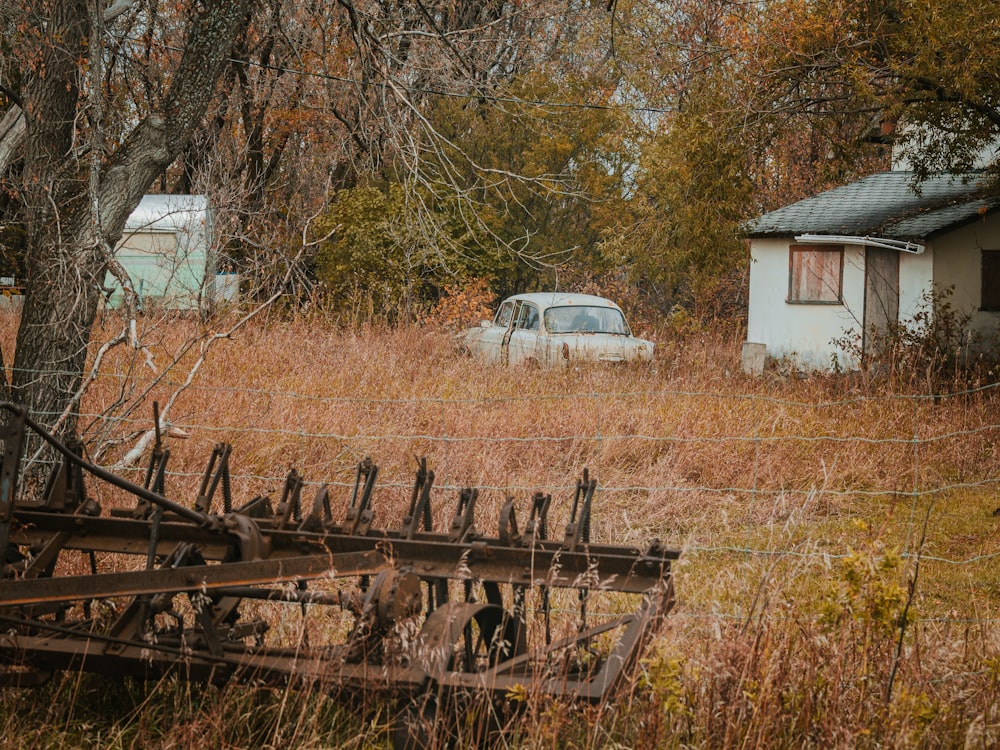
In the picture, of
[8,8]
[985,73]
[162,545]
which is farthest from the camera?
[985,73]

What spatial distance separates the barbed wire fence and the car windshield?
4847mm

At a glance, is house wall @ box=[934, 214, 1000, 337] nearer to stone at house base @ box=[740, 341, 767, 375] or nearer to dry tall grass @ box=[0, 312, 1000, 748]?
stone at house base @ box=[740, 341, 767, 375]

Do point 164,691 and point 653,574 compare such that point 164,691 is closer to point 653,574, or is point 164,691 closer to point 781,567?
point 653,574

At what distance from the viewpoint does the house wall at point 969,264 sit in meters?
17.9

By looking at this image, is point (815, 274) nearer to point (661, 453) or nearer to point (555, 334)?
point (555, 334)

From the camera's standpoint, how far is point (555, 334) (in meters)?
15.2

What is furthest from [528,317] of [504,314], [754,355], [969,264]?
[969,264]

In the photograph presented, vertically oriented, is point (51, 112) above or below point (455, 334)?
above

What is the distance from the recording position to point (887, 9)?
45.3 ft

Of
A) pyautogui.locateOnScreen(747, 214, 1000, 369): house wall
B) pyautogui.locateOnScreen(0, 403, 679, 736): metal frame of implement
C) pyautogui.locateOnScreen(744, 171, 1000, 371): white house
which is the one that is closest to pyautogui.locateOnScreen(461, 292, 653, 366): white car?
pyautogui.locateOnScreen(744, 171, 1000, 371): white house

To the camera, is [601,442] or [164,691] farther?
[601,442]

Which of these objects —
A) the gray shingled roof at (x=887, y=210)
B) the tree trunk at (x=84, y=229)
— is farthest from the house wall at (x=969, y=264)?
the tree trunk at (x=84, y=229)

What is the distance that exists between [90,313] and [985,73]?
1057cm

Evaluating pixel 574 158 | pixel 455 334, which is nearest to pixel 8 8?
pixel 455 334
